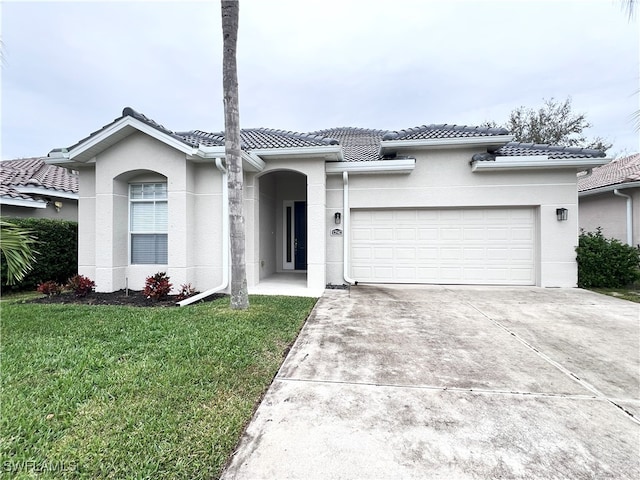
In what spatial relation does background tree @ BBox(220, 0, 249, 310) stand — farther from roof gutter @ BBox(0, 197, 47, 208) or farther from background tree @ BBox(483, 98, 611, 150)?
background tree @ BBox(483, 98, 611, 150)

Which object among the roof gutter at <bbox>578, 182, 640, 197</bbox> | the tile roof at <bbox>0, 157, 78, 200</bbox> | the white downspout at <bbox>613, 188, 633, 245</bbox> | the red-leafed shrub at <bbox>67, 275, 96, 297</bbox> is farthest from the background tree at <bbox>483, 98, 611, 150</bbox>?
the tile roof at <bbox>0, 157, 78, 200</bbox>

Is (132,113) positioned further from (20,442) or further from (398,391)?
(398,391)

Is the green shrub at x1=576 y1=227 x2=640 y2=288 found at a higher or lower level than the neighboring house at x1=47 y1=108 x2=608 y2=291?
lower

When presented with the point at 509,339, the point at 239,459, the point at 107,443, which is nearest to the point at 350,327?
the point at 509,339

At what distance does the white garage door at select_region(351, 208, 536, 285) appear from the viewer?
9289 millimetres

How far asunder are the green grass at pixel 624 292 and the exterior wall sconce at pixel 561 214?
2291 millimetres

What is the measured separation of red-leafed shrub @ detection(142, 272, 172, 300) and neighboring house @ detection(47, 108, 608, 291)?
48 centimetres

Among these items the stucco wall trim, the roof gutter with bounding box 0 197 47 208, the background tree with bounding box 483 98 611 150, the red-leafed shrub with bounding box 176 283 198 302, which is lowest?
the red-leafed shrub with bounding box 176 283 198 302

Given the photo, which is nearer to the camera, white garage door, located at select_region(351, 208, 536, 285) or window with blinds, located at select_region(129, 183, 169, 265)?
window with blinds, located at select_region(129, 183, 169, 265)

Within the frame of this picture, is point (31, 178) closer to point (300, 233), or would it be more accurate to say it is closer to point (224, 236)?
point (224, 236)

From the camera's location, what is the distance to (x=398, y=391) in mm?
3076

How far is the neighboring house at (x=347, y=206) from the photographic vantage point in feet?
25.3

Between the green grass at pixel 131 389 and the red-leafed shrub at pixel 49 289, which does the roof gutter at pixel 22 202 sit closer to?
the red-leafed shrub at pixel 49 289

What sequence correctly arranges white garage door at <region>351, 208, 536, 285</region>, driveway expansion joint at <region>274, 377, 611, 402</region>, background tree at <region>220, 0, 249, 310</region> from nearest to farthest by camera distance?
driveway expansion joint at <region>274, 377, 611, 402</region> → background tree at <region>220, 0, 249, 310</region> → white garage door at <region>351, 208, 536, 285</region>
